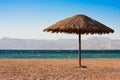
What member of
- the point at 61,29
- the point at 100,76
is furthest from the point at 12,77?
the point at 61,29

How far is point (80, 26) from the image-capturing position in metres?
15.4

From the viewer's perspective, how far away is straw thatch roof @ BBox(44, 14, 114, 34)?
1548cm

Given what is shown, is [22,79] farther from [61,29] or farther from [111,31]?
[111,31]

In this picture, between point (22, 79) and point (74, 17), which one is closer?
point (22, 79)

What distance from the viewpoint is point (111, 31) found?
1611 centimetres

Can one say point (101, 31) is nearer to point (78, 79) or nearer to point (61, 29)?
point (61, 29)

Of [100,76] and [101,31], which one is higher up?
[101,31]

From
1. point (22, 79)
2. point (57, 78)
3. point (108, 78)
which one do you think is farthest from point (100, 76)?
point (22, 79)

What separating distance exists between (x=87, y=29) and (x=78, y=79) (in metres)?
4.21

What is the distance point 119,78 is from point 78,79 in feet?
4.98

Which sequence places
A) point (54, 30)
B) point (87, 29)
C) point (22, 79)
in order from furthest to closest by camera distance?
1. point (54, 30)
2. point (87, 29)
3. point (22, 79)

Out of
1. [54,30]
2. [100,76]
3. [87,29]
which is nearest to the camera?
[100,76]

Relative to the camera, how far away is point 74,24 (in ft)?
51.2

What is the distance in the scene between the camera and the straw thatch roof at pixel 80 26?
15.5 metres
